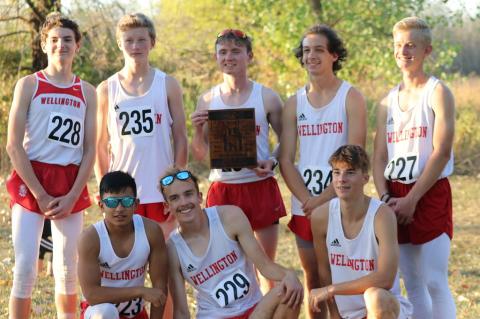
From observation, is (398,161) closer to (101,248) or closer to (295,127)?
(295,127)

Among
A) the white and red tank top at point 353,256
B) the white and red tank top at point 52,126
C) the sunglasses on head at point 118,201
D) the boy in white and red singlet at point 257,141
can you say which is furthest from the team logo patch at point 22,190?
the white and red tank top at point 353,256

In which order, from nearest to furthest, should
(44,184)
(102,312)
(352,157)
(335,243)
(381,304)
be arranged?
1. (381,304)
2. (102,312)
3. (352,157)
4. (335,243)
5. (44,184)

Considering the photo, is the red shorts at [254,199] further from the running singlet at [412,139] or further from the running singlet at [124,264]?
the running singlet at [412,139]

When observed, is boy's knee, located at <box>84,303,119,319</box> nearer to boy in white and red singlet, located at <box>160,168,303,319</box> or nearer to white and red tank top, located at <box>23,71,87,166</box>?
boy in white and red singlet, located at <box>160,168,303,319</box>

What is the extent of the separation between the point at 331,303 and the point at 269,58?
13061 mm

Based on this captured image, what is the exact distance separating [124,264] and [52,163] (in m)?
0.91

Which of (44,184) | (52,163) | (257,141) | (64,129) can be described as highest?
(64,129)

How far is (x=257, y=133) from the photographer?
18.4 ft

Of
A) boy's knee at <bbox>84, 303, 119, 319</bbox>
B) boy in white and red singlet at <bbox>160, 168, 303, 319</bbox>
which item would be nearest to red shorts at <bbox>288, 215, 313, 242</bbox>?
boy in white and red singlet at <bbox>160, 168, 303, 319</bbox>

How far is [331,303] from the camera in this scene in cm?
498

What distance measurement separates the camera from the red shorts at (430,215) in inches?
201

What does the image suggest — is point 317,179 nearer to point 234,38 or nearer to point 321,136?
point 321,136

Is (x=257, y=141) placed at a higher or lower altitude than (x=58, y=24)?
lower

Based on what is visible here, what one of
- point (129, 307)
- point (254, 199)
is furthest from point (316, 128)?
point (129, 307)
